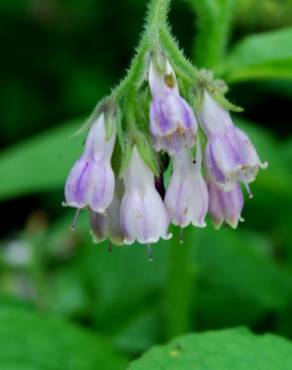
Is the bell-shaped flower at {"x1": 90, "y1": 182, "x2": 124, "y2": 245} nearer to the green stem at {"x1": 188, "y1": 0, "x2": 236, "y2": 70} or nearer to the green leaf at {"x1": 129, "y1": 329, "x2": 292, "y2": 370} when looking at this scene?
the green leaf at {"x1": 129, "y1": 329, "x2": 292, "y2": 370}

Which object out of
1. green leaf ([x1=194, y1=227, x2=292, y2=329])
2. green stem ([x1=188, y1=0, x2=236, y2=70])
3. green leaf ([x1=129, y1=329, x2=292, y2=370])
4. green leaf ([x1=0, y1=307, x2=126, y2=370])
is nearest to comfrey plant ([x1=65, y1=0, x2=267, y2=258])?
green leaf ([x1=129, y1=329, x2=292, y2=370])

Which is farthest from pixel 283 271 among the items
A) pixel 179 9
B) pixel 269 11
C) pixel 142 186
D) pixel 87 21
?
pixel 87 21

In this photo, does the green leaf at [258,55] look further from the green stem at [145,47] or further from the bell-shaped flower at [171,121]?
the bell-shaped flower at [171,121]

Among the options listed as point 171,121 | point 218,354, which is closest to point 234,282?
point 218,354

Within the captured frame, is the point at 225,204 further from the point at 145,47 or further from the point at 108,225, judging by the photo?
the point at 145,47

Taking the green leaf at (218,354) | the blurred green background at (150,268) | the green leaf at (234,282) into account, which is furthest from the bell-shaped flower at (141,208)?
the green leaf at (234,282)

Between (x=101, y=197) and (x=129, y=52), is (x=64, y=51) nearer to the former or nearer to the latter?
(x=129, y=52)
